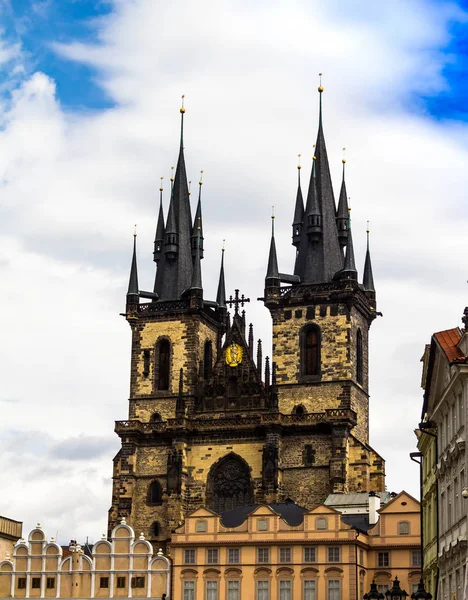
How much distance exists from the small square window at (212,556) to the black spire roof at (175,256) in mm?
25852

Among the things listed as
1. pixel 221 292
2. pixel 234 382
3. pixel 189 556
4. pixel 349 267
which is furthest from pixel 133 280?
pixel 189 556

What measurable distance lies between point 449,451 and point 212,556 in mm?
32393

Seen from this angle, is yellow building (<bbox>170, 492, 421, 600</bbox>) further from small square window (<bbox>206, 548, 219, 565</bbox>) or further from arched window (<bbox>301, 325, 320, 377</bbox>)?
arched window (<bbox>301, 325, 320, 377</bbox>)

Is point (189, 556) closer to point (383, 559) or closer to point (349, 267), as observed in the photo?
point (383, 559)

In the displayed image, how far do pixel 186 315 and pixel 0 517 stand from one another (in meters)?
21.4

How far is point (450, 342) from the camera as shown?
127 ft

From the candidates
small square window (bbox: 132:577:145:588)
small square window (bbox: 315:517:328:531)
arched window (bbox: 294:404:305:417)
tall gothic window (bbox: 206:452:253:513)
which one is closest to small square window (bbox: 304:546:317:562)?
small square window (bbox: 315:517:328:531)

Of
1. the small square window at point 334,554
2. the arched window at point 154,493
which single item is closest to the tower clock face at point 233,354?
the arched window at point 154,493

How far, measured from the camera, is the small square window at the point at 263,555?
225ft

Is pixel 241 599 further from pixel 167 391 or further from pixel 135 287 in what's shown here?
pixel 135 287

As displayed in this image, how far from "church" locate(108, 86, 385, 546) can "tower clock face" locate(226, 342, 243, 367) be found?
7cm

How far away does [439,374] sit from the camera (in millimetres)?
41062

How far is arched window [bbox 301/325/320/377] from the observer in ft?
284

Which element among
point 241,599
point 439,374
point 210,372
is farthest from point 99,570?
point 439,374
